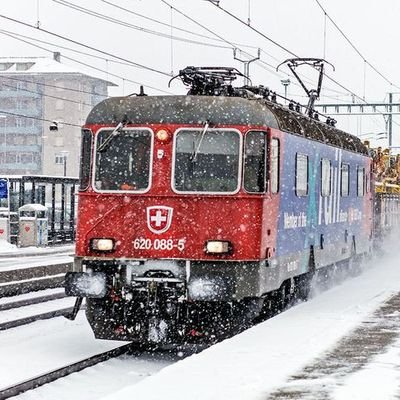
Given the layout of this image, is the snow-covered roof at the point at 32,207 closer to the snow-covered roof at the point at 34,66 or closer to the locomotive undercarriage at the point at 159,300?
the locomotive undercarriage at the point at 159,300

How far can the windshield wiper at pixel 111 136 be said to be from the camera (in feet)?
40.4

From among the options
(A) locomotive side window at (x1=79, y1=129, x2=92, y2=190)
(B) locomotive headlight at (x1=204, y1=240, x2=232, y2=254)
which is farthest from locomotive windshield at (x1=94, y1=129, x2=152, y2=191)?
(B) locomotive headlight at (x1=204, y1=240, x2=232, y2=254)

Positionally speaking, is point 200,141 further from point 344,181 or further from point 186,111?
point 344,181

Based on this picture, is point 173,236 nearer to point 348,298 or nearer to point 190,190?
point 190,190

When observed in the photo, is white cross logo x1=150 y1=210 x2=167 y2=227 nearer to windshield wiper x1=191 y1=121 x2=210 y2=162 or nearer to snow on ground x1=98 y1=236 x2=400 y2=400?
windshield wiper x1=191 y1=121 x2=210 y2=162

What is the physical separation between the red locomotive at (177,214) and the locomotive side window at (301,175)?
1137mm

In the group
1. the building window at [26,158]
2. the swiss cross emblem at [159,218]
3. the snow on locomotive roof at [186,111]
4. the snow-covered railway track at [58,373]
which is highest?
the building window at [26,158]

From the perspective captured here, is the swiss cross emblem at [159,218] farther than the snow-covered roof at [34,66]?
No

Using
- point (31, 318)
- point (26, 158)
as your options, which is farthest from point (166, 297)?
point (26, 158)

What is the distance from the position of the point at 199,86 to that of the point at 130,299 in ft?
10.9

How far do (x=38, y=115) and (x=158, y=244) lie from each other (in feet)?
306

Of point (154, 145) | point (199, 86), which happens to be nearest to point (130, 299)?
point (154, 145)

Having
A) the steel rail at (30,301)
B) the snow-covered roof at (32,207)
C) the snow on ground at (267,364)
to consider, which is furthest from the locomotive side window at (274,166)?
the snow-covered roof at (32,207)

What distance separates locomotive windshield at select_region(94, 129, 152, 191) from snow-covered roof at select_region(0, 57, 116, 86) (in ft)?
285
